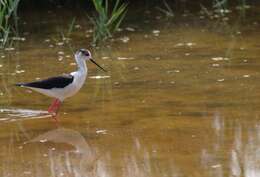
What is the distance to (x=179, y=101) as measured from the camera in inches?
350

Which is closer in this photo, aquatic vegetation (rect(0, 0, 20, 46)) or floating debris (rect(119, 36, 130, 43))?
aquatic vegetation (rect(0, 0, 20, 46))

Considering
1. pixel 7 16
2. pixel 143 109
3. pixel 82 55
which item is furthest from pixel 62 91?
pixel 7 16

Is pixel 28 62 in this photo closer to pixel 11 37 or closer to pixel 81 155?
pixel 11 37

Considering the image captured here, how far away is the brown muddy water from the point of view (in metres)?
7.05

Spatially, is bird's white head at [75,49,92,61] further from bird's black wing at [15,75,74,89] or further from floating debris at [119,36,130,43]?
floating debris at [119,36,130,43]

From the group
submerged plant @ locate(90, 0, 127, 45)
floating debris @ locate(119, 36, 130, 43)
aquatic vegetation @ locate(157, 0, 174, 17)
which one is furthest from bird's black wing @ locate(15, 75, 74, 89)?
aquatic vegetation @ locate(157, 0, 174, 17)

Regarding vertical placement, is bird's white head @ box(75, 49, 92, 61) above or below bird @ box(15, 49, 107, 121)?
above

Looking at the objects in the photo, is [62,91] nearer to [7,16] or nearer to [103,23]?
[7,16]

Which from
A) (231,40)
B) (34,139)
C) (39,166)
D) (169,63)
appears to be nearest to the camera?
(39,166)

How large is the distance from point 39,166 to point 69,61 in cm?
399

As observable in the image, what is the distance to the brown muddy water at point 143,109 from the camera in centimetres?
705

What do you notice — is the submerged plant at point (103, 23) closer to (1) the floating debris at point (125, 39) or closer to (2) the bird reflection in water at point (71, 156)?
(1) the floating debris at point (125, 39)

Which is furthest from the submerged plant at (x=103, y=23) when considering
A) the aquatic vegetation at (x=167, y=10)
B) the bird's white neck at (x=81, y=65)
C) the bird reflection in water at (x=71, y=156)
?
the bird reflection in water at (x=71, y=156)

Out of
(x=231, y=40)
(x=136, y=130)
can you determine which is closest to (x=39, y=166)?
(x=136, y=130)
